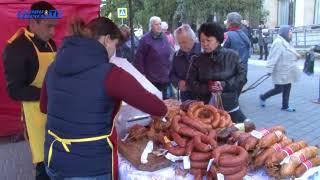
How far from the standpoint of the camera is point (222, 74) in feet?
11.4

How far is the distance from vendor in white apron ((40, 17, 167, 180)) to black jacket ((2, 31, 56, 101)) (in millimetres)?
626

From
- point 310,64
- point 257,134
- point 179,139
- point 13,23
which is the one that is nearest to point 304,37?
point 310,64

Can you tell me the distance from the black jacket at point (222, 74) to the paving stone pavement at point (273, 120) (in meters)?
2.09

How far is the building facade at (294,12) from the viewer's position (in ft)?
76.9

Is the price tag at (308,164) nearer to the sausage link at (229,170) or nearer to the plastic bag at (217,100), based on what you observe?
the sausage link at (229,170)

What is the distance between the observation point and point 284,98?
23.9 feet

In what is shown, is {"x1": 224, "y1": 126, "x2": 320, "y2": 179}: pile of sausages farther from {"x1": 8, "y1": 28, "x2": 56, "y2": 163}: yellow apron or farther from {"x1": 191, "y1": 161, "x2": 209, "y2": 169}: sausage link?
{"x1": 8, "y1": 28, "x2": 56, "y2": 163}: yellow apron

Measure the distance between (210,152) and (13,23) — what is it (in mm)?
3980

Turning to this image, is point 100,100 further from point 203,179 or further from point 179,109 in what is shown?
point 179,109

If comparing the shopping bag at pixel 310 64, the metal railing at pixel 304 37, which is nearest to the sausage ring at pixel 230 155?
the shopping bag at pixel 310 64

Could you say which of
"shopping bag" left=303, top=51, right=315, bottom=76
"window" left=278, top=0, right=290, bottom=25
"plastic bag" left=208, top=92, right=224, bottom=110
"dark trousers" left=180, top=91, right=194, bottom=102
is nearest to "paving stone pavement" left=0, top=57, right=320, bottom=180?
"shopping bag" left=303, top=51, right=315, bottom=76

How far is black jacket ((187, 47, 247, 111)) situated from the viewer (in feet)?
11.4

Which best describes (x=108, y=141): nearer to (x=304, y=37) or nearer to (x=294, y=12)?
(x=304, y=37)

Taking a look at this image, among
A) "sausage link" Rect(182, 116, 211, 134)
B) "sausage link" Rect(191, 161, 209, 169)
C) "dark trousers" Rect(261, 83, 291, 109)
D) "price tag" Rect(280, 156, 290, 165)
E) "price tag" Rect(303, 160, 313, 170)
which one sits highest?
"sausage link" Rect(182, 116, 211, 134)
